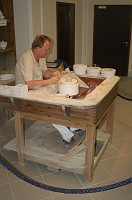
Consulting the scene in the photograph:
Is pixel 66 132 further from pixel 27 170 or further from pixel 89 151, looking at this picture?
pixel 27 170

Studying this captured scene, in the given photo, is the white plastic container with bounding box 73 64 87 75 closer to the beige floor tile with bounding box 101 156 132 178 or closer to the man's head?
the man's head

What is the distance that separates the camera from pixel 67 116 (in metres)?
2.21

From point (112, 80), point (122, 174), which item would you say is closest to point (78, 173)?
point (122, 174)

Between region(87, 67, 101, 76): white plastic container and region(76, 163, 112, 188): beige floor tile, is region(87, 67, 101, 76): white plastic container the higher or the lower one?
the higher one

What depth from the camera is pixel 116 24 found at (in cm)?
666

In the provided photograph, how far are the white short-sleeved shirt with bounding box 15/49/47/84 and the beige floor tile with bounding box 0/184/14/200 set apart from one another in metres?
1.12

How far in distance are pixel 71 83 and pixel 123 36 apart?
483cm

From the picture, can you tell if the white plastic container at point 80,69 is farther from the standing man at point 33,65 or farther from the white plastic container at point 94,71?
the standing man at point 33,65

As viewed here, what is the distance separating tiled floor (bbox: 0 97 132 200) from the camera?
2275 millimetres

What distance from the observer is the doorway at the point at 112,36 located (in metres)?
6.55

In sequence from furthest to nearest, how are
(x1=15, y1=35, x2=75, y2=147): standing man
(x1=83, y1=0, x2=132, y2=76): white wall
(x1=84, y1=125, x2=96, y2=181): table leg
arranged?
1. (x1=83, y1=0, x2=132, y2=76): white wall
2. (x1=15, y1=35, x2=75, y2=147): standing man
3. (x1=84, y1=125, x2=96, y2=181): table leg

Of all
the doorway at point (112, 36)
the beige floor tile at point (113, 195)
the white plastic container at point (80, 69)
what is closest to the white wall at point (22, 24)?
the white plastic container at point (80, 69)

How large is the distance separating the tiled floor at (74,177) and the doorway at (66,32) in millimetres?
3322

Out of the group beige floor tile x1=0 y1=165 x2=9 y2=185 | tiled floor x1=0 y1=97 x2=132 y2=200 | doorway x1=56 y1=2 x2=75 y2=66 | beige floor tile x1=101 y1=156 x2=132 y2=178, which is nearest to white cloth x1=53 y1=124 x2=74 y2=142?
tiled floor x1=0 y1=97 x2=132 y2=200
